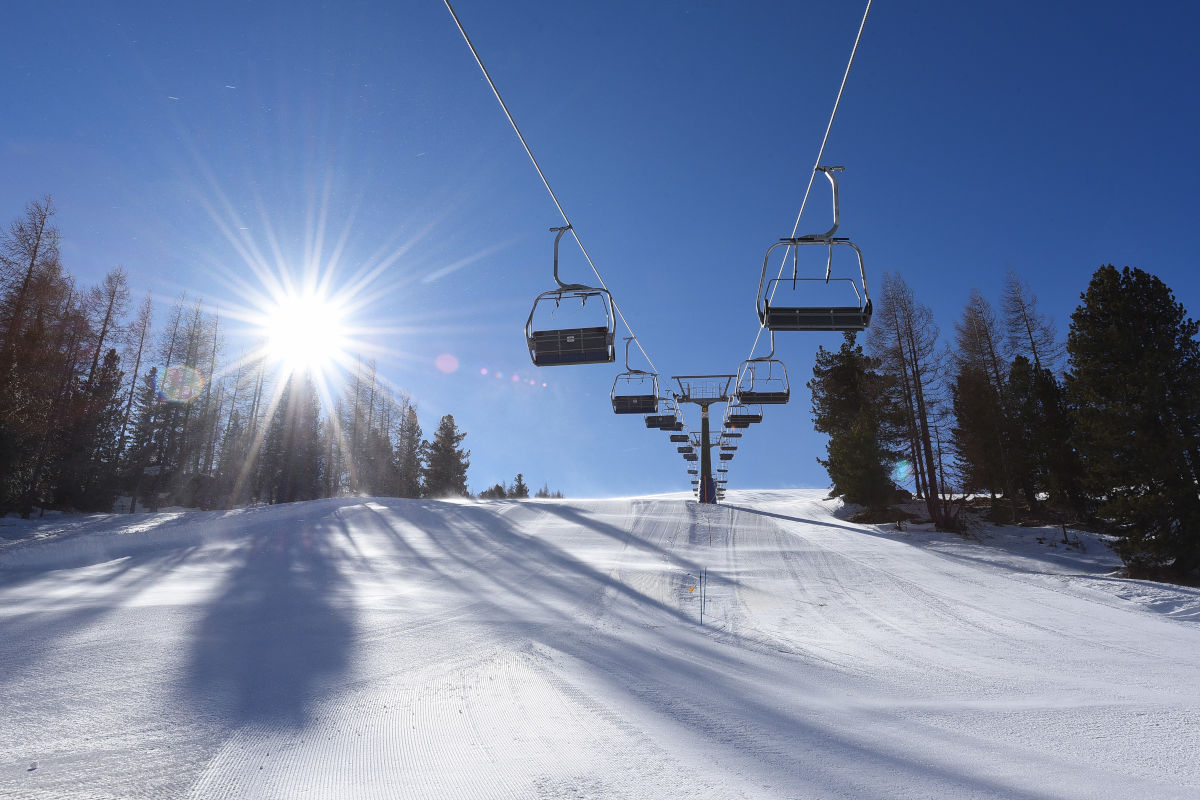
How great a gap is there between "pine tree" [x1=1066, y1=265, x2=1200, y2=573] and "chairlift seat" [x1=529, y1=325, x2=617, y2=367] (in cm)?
1778

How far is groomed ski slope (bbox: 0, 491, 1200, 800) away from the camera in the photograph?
12.4 ft

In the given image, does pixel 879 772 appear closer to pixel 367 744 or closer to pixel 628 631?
pixel 367 744

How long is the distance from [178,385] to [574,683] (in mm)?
39266

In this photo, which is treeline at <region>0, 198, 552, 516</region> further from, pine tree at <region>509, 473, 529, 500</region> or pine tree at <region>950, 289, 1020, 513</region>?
pine tree at <region>950, 289, 1020, 513</region>

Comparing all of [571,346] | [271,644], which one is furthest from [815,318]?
[271,644]

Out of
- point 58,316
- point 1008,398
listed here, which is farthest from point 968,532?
point 58,316

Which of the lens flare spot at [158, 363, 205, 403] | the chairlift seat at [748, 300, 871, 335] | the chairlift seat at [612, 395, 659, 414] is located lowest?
the chairlift seat at [748, 300, 871, 335]

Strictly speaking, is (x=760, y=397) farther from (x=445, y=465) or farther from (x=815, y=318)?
(x=445, y=465)

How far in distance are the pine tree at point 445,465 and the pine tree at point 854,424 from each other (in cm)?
3072

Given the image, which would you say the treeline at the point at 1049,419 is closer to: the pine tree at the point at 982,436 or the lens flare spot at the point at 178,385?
the pine tree at the point at 982,436

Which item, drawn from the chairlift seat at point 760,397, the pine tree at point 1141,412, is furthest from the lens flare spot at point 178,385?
the pine tree at point 1141,412

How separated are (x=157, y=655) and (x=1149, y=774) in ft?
27.4

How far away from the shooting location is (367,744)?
13.9 feet

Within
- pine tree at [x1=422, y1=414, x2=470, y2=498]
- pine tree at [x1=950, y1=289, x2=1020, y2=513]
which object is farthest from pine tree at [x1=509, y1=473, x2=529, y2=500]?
pine tree at [x1=950, y1=289, x2=1020, y2=513]
